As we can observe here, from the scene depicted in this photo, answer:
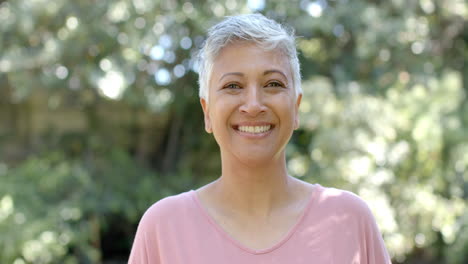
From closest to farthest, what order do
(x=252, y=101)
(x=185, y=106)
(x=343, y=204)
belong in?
(x=252, y=101) → (x=343, y=204) → (x=185, y=106)

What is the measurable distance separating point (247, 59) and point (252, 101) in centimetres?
13

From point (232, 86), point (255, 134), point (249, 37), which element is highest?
point (249, 37)

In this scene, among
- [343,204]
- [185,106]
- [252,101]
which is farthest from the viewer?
[185,106]

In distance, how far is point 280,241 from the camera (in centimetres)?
156

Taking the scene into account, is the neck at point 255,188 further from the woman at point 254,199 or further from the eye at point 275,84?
the eye at point 275,84

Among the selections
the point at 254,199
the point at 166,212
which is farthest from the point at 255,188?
the point at 166,212

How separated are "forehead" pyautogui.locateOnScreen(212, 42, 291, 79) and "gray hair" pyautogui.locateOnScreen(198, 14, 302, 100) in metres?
0.02

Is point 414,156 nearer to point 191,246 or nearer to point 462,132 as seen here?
point 462,132

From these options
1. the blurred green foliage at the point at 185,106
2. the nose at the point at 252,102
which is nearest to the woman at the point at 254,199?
the nose at the point at 252,102

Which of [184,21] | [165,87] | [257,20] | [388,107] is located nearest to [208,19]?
[184,21]

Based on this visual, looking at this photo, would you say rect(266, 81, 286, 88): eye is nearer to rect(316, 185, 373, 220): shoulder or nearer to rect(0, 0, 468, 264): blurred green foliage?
rect(316, 185, 373, 220): shoulder

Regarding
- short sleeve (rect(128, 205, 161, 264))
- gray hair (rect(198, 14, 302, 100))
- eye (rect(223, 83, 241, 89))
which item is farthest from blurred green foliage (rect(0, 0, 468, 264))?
short sleeve (rect(128, 205, 161, 264))

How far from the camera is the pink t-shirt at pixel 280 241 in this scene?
5.05ft

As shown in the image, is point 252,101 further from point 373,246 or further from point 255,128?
point 373,246
